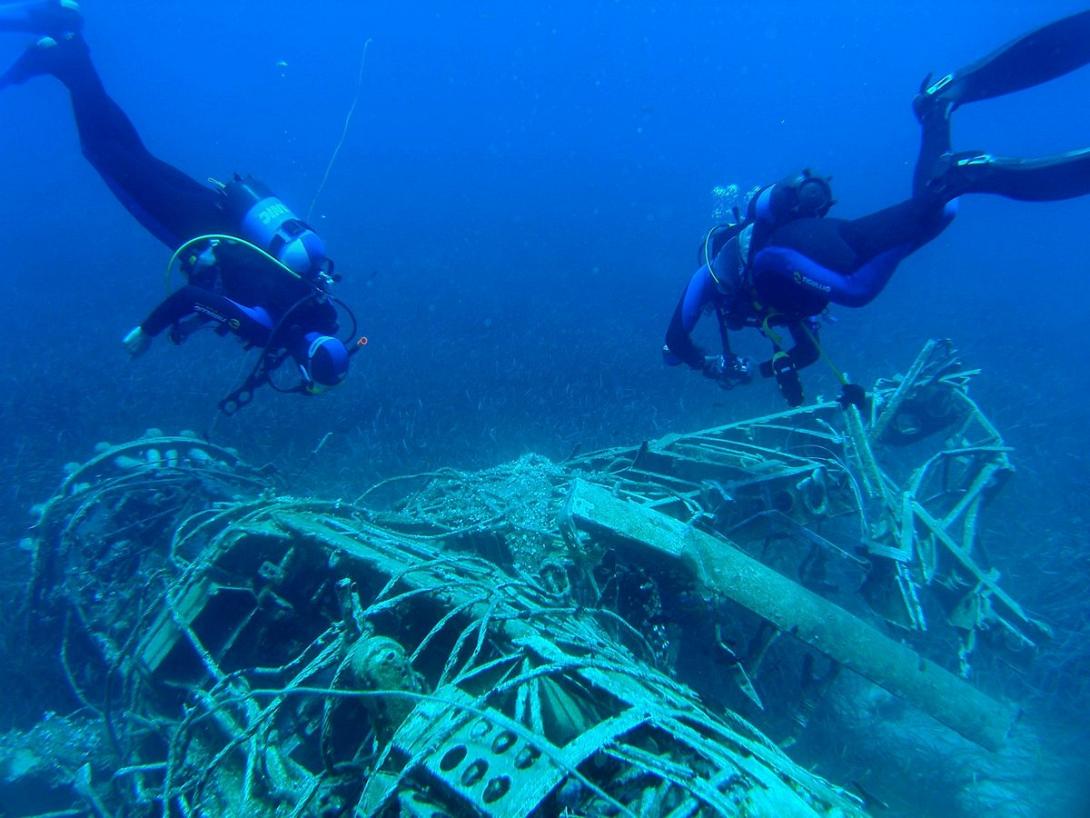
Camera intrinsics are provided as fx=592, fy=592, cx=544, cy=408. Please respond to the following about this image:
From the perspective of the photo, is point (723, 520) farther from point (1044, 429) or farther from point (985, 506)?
point (1044, 429)

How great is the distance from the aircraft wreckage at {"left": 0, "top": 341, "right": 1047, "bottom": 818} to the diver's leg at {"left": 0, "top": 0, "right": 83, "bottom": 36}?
7299 millimetres

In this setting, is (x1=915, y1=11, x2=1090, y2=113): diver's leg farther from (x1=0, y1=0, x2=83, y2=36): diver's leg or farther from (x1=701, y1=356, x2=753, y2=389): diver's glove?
(x1=0, y1=0, x2=83, y2=36): diver's leg

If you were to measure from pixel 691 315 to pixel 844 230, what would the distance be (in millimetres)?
1702

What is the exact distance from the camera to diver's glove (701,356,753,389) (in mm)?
6184

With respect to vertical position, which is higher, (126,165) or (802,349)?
(126,165)

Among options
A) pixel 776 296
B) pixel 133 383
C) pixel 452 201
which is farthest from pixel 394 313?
pixel 452 201

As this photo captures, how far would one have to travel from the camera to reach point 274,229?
6.20m

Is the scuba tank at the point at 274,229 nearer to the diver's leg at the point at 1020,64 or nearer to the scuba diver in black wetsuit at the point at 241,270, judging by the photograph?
the scuba diver in black wetsuit at the point at 241,270

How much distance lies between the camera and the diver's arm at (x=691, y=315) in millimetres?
6324

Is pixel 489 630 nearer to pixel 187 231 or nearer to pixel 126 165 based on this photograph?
pixel 187 231

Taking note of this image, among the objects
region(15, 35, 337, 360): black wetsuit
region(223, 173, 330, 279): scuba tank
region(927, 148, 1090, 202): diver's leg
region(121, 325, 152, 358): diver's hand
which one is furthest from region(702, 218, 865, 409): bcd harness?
region(121, 325, 152, 358): diver's hand

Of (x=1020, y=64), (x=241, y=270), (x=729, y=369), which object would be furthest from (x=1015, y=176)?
(x=241, y=270)

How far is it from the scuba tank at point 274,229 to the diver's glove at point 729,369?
4.22 metres

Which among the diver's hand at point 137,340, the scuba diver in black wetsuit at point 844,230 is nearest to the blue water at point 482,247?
the diver's hand at point 137,340
